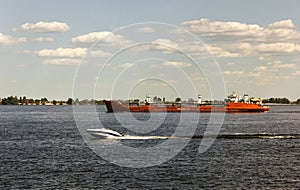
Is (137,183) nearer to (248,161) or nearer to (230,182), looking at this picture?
(230,182)

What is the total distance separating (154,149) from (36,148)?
20613mm

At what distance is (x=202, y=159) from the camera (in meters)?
76.9

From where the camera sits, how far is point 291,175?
63219 mm

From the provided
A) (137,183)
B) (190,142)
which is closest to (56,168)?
(137,183)

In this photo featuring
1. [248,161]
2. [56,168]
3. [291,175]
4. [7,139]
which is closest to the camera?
[291,175]

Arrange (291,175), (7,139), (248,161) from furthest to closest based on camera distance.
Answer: (7,139), (248,161), (291,175)

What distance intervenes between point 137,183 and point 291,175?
19.2 metres

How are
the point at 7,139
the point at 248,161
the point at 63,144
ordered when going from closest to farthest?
the point at 248,161 → the point at 63,144 → the point at 7,139

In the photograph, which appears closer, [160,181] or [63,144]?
[160,181]

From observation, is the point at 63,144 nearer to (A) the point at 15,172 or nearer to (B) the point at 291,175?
(A) the point at 15,172

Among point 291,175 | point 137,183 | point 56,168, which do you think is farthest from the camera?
point 56,168

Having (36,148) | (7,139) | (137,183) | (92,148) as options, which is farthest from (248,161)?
(7,139)

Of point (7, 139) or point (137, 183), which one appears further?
point (7, 139)

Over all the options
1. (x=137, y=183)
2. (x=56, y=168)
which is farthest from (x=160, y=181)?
(x=56, y=168)
